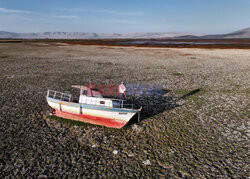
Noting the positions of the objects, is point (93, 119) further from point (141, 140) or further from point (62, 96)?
point (62, 96)

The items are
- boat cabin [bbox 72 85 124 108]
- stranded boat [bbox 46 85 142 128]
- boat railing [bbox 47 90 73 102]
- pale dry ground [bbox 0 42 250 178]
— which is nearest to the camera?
pale dry ground [bbox 0 42 250 178]

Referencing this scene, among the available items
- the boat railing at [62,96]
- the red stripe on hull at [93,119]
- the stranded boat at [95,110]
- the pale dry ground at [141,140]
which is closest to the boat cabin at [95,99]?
the stranded boat at [95,110]

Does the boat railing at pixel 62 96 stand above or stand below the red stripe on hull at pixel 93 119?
above

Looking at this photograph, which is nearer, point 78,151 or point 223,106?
point 78,151

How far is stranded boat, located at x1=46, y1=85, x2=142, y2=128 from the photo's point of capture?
12922mm

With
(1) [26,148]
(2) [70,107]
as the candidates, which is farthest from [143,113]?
(1) [26,148]

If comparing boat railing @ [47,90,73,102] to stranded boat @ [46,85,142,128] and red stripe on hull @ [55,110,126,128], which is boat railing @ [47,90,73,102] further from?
red stripe on hull @ [55,110,126,128]

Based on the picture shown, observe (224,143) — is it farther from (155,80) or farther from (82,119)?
(155,80)

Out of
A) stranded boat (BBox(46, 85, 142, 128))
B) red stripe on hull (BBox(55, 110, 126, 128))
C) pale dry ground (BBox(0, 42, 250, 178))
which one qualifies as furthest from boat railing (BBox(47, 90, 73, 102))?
pale dry ground (BBox(0, 42, 250, 178))

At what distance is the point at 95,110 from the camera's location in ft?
43.5

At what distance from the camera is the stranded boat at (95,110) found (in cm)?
1292

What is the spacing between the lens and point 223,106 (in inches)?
677

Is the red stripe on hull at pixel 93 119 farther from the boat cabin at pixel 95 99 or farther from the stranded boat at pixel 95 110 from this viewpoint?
the boat cabin at pixel 95 99

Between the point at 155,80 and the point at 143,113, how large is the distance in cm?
1200
